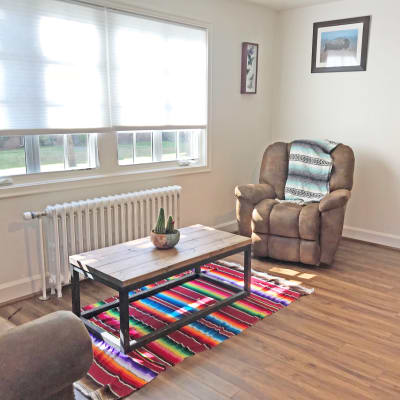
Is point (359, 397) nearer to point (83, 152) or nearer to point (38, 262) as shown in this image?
point (38, 262)

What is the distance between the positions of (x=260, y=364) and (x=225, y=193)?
255 centimetres

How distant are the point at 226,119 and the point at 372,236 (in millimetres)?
1964

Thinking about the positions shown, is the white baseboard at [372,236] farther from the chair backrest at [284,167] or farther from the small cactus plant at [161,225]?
the small cactus plant at [161,225]

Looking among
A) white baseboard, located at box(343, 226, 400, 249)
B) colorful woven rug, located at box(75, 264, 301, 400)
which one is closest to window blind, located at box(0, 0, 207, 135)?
colorful woven rug, located at box(75, 264, 301, 400)

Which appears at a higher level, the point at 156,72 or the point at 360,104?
the point at 156,72

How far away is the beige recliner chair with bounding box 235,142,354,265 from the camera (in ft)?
11.8

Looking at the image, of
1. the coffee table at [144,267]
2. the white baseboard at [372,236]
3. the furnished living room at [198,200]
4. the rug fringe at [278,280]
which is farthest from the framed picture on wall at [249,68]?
the coffee table at [144,267]

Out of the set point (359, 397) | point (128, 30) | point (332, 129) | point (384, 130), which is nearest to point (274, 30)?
point (332, 129)

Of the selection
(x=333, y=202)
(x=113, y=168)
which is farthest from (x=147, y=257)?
(x=333, y=202)

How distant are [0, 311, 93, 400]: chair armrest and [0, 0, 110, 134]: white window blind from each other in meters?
1.84

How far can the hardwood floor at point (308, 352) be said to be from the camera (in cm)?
210

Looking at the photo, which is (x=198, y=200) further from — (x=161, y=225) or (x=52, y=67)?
(x=52, y=67)

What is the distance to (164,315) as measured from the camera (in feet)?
9.25

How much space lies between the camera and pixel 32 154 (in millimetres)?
3107
